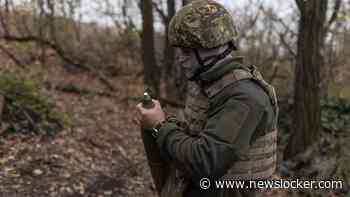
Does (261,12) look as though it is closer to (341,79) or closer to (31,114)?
(341,79)

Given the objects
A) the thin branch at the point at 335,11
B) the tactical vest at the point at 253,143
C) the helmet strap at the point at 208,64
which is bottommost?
the thin branch at the point at 335,11

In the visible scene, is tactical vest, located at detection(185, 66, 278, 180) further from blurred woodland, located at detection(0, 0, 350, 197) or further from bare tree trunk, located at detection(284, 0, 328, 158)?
bare tree trunk, located at detection(284, 0, 328, 158)

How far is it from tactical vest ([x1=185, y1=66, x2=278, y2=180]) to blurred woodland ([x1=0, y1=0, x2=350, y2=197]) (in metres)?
1.87

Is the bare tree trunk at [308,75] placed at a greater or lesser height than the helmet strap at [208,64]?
lesser

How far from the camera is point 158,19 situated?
41.5 ft

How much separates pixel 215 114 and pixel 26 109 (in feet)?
17.1

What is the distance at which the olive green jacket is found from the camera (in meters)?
1.76

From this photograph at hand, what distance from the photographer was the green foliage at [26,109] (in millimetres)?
6277

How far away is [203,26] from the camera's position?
6.30ft

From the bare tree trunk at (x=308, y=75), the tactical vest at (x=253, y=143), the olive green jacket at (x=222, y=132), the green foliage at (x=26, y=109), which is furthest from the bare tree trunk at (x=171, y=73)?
the olive green jacket at (x=222, y=132)

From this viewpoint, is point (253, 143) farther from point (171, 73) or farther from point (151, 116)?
point (171, 73)

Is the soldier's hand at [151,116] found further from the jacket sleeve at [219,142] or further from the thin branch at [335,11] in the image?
the thin branch at [335,11]

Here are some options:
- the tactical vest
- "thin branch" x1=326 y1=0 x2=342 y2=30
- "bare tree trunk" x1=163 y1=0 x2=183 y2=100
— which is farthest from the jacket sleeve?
"thin branch" x1=326 y1=0 x2=342 y2=30

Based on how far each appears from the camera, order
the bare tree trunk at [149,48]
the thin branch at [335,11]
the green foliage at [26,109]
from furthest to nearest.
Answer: the bare tree trunk at [149,48] < the thin branch at [335,11] < the green foliage at [26,109]
